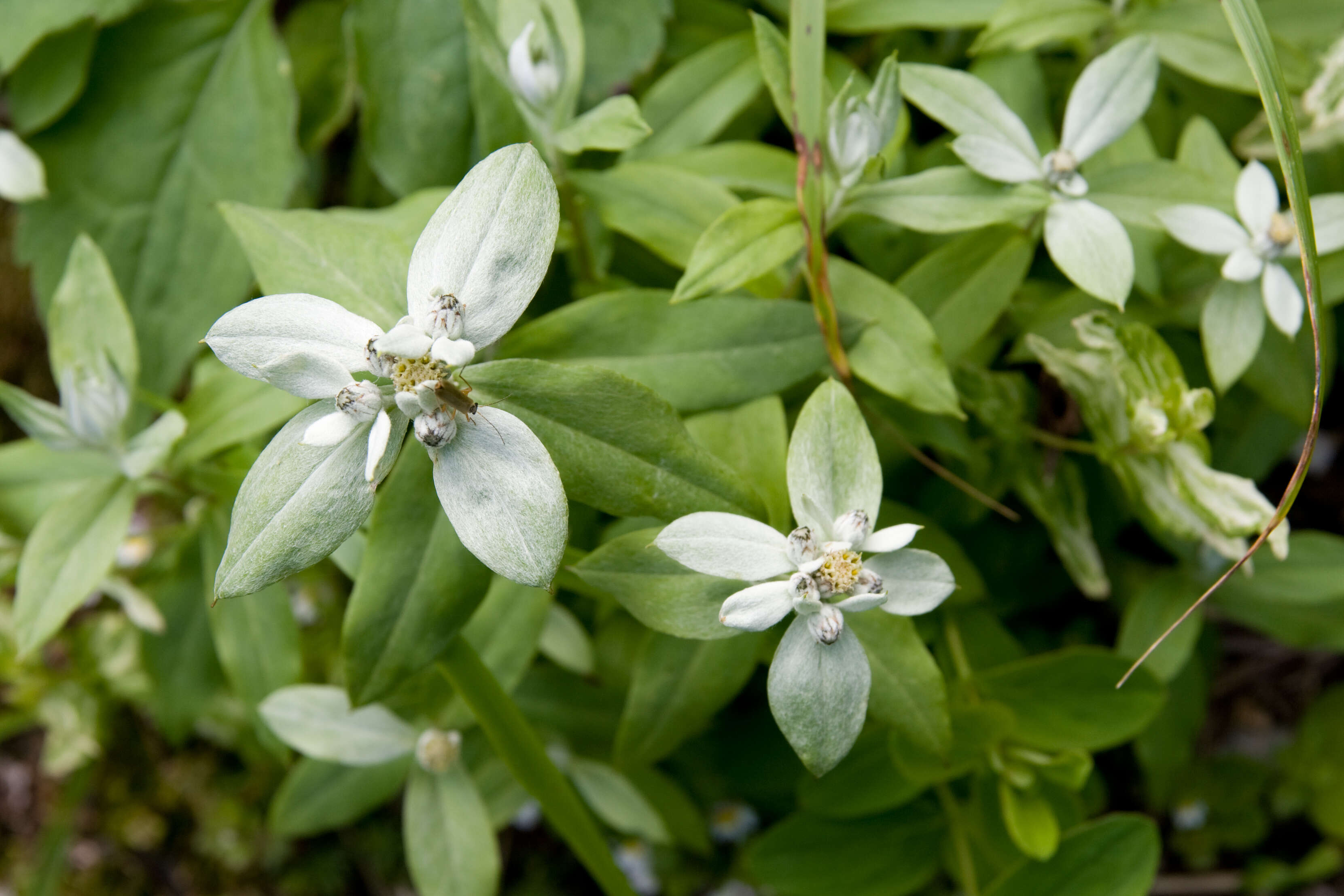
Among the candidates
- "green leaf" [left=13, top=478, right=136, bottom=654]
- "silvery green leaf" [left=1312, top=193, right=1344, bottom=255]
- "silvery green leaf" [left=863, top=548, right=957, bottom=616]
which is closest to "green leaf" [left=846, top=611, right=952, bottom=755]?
"silvery green leaf" [left=863, top=548, right=957, bottom=616]

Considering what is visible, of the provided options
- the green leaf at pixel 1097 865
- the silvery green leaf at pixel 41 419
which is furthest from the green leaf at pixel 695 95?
the green leaf at pixel 1097 865

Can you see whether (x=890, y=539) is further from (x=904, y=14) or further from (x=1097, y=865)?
(x=904, y=14)

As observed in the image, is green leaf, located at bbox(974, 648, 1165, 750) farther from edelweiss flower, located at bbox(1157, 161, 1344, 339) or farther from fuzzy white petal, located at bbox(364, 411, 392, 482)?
fuzzy white petal, located at bbox(364, 411, 392, 482)

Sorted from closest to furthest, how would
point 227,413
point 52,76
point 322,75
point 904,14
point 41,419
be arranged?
point 41,419, point 227,413, point 904,14, point 52,76, point 322,75

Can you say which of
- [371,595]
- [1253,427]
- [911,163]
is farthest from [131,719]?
[1253,427]

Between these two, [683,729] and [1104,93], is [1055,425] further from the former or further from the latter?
[683,729]

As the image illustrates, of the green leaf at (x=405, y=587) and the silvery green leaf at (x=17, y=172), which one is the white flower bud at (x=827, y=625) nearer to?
the green leaf at (x=405, y=587)

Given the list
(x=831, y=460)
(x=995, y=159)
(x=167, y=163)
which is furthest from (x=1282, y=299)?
(x=167, y=163)
